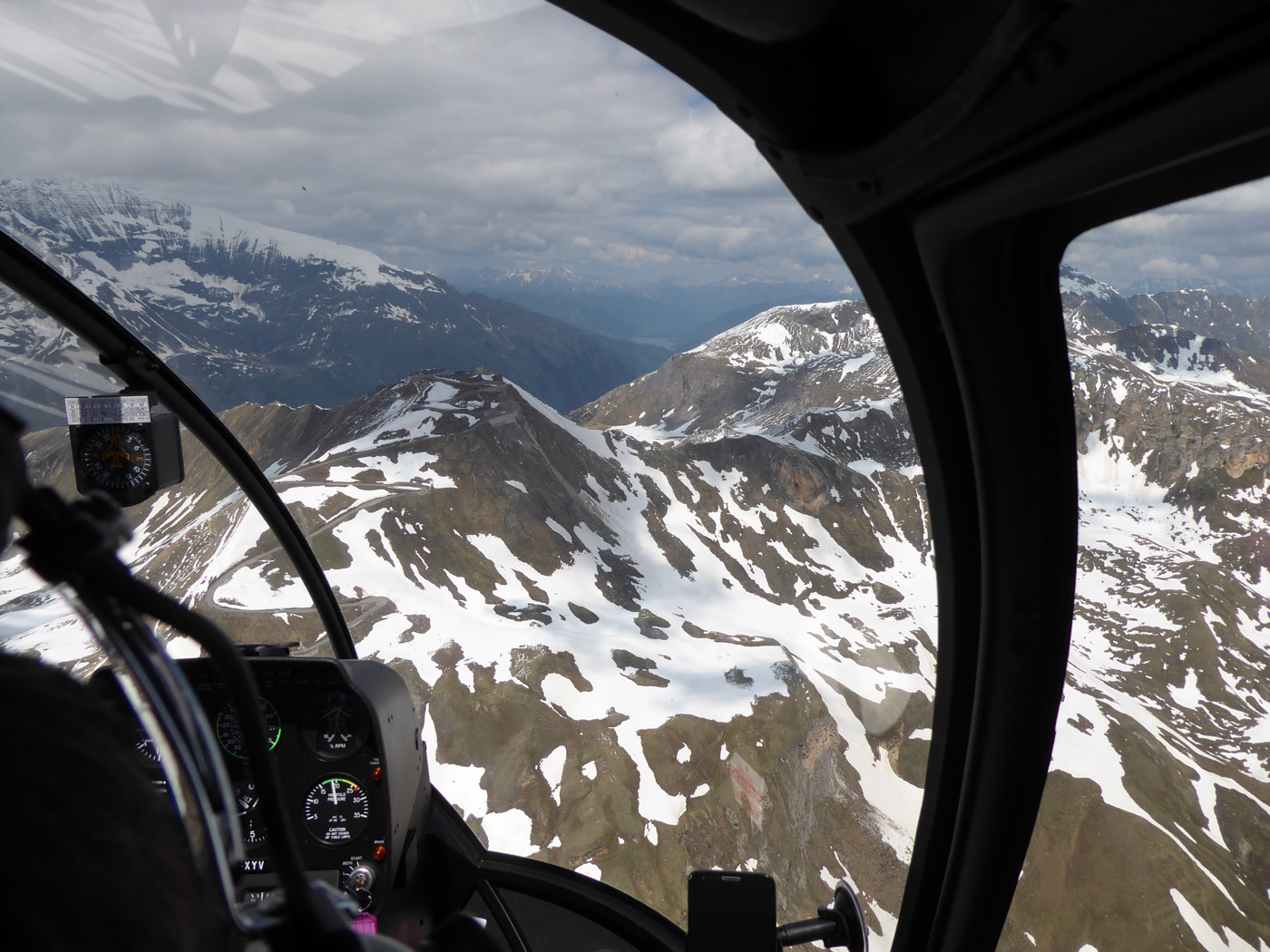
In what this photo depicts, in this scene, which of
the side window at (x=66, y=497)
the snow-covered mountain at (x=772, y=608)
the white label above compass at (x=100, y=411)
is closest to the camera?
the side window at (x=66, y=497)

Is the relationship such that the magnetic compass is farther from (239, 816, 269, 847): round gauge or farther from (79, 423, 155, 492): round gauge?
(239, 816, 269, 847): round gauge

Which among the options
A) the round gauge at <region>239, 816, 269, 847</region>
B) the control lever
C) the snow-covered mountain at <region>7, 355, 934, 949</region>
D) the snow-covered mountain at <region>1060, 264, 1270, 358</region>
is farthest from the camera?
the snow-covered mountain at <region>7, 355, 934, 949</region>

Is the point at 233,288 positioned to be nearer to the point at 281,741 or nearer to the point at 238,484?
the point at 238,484

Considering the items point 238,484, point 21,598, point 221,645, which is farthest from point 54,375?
point 221,645

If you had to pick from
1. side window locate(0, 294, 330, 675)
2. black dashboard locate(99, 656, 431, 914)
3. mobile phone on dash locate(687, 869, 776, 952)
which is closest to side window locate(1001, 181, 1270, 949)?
mobile phone on dash locate(687, 869, 776, 952)

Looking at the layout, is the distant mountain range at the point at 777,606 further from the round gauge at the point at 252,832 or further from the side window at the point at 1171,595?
the round gauge at the point at 252,832

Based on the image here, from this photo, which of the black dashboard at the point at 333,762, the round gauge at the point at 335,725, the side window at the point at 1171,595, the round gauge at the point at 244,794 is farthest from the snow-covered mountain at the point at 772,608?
the round gauge at the point at 244,794
